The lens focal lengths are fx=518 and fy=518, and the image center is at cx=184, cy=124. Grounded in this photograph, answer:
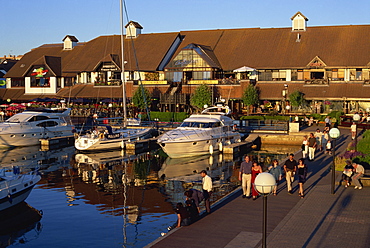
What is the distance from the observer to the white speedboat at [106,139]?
1729 inches

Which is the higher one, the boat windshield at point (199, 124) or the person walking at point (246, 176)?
the boat windshield at point (199, 124)

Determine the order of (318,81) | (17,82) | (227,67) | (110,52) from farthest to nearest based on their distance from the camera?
(17,82) < (110,52) < (227,67) < (318,81)

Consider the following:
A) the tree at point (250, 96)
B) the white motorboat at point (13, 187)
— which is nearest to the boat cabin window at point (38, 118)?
the tree at point (250, 96)

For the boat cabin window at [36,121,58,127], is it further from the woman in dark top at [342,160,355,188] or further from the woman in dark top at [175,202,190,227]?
the woman in dark top at [175,202,190,227]

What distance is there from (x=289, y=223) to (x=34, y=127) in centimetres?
3550

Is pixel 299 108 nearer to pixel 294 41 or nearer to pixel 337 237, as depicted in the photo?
pixel 294 41

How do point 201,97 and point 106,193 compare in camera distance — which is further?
point 201,97

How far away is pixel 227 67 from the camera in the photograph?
66625mm

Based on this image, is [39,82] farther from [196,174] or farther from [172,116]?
[196,174]

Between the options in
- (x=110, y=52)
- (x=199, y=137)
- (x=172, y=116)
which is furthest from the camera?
(x=110, y=52)


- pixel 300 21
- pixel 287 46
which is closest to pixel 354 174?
pixel 287 46

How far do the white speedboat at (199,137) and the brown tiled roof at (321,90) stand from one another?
17.0 metres

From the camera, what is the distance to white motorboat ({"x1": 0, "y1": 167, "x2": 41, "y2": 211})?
22531 mm

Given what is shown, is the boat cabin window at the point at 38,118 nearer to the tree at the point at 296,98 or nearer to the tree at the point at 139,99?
the tree at the point at 139,99
